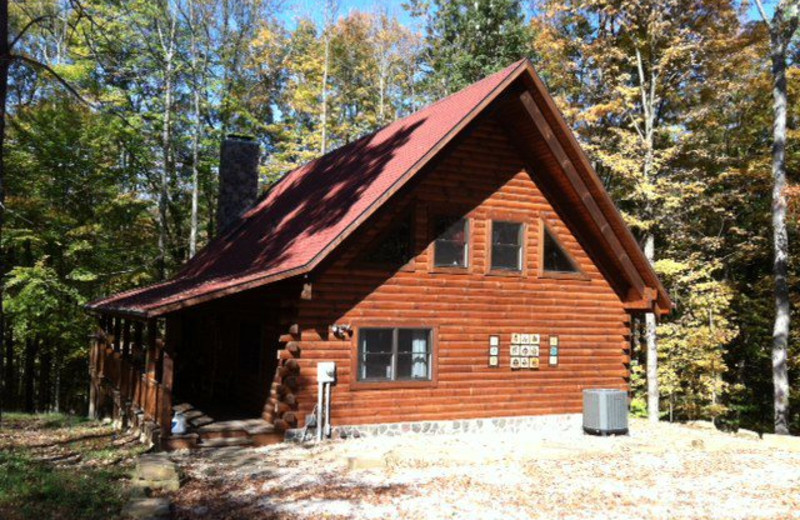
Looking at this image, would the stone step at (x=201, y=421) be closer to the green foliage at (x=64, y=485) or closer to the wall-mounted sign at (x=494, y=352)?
the green foliage at (x=64, y=485)

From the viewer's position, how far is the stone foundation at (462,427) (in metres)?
12.2

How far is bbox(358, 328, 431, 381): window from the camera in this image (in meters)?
12.6

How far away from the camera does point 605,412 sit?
545 inches

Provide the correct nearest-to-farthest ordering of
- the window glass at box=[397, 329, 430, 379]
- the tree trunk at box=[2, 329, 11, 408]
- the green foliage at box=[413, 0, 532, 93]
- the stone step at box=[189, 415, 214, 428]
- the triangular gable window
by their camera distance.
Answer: the stone step at box=[189, 415, 214, 428]
the window glass at box=[397, 329, 430, 379]
the triangular gable window
the tree trunk at box=[2, 329, 11, 408]
the green foliage at box=[413, 0, 532, 93]

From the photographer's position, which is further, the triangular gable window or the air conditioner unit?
the triangular gable window

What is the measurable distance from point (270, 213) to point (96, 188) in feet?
31.2

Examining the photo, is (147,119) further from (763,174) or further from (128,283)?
(763,174)

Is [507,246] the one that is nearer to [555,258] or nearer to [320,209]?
[555,258]

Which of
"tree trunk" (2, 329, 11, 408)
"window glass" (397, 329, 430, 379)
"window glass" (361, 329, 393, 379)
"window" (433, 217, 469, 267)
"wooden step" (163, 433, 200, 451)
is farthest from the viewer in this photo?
"tree trunk" (2, 329, 11, 408)

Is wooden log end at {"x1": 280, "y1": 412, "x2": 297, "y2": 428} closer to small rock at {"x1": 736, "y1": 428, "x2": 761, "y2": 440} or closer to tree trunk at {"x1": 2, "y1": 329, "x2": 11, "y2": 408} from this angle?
small rock at {"x1": 736, "y1": 428, "x2": 761, "y2": 440}

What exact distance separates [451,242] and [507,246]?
1.43 metres

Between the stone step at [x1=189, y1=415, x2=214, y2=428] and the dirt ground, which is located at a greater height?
the stone step at [x1=189, y1=415, x2=214, y2=428]

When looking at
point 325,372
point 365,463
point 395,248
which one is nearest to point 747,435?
point 395,248

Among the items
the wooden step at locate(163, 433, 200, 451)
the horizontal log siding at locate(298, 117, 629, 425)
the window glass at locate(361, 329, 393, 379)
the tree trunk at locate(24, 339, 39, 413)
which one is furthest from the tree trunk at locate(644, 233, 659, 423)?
the tree trunk at locate(24, 339, 39, 413)
